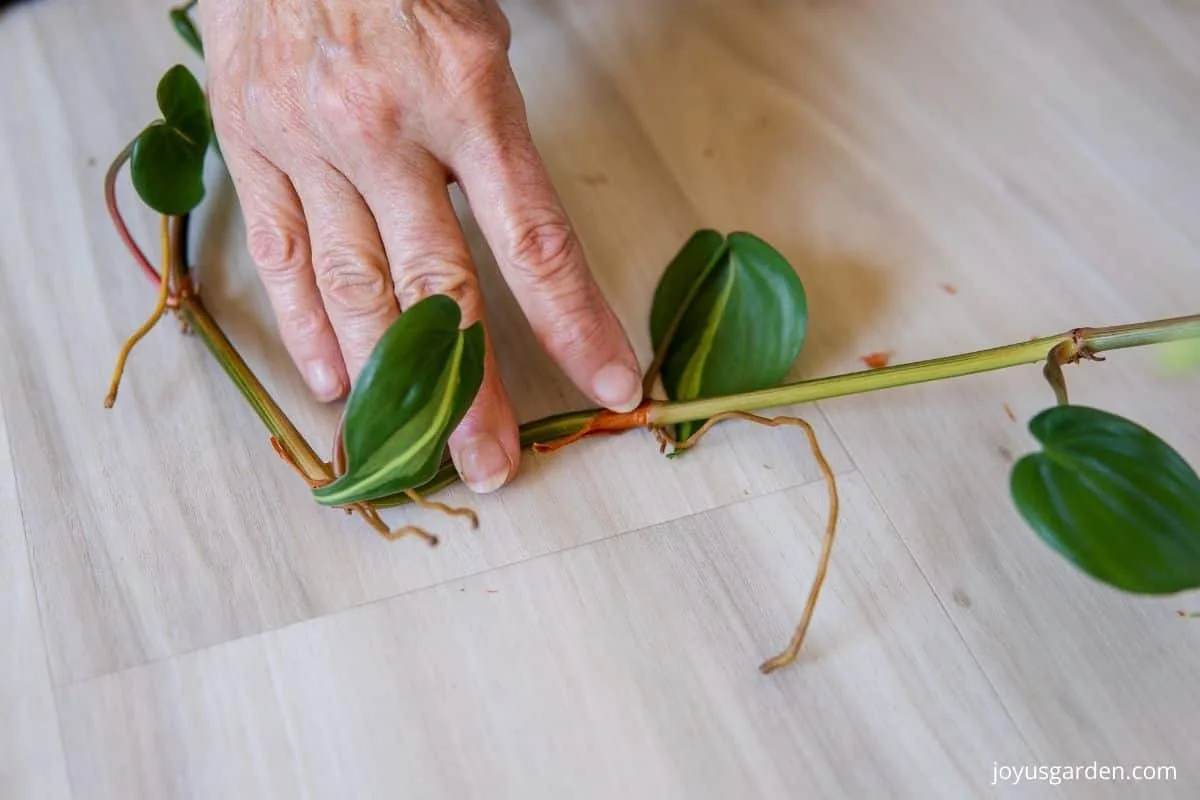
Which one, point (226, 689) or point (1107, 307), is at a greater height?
point (1107, 307)

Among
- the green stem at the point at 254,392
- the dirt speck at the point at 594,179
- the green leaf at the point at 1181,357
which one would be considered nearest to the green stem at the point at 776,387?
the green stem at the point at 254,392

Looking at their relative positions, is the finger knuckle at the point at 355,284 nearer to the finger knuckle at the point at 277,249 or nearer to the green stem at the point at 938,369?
the finger knuckle at the point at 277,249

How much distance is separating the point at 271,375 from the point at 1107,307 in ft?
1.75

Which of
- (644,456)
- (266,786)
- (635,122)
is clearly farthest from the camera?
(635,122)

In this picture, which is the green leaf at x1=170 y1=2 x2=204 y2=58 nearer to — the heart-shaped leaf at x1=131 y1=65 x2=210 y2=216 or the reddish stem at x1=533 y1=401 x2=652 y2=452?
the heart-shaped leaf at x1=131 y1=65 x2=210 y2=216

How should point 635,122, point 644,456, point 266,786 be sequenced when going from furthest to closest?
1. point 635,122
2. point 644,456
3. point 266,786

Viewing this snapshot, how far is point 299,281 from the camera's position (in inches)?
24.8

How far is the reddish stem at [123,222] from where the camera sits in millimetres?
664

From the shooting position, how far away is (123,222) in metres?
0.68

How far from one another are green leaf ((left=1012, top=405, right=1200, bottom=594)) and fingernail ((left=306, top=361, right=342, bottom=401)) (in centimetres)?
38

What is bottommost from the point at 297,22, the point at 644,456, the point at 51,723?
the point at 51,723

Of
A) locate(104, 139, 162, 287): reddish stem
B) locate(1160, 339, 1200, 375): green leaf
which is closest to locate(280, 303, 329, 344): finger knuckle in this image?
locate(104, 139, 162, 287): reddish stem

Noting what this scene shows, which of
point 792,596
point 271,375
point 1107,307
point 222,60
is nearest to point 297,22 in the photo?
point 222,60

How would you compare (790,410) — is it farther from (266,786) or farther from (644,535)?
(266,786)
